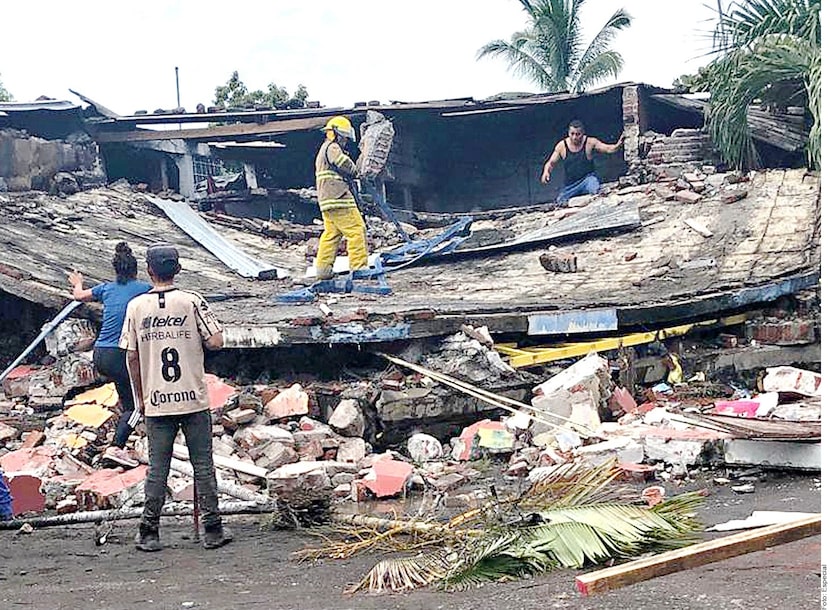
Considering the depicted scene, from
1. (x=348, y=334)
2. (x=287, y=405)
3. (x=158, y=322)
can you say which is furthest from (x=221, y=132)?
(x=158, y=322)

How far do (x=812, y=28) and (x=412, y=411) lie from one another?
743cm

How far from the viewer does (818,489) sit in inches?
192

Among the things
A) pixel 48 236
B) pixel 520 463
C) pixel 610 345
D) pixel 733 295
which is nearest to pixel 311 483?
pixel 520 463

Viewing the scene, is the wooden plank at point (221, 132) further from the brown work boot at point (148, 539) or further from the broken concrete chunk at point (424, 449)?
the brown work boot at point (148, 539)

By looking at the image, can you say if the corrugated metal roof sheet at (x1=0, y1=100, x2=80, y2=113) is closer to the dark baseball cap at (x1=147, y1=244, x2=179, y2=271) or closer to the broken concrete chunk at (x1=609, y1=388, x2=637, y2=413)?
the broken concrete chunk at (x1=609, y1=388, x2=637, y2=413)

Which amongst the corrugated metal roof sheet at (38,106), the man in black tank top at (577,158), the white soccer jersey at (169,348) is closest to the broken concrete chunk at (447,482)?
the white soccer jersey at (169,348)

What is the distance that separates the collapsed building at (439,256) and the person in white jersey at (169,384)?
0.69 m

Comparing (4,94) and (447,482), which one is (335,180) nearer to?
(447,482)

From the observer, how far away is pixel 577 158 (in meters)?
16.4

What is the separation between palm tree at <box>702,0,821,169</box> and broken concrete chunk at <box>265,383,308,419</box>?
22.2 ft

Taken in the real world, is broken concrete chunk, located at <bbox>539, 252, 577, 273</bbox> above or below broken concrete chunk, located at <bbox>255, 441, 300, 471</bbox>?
above

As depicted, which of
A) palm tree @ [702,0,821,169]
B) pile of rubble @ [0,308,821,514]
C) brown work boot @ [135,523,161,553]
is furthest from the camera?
palm tree @ [702,0,821,169]

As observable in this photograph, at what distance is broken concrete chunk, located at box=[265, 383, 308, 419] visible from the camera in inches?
268

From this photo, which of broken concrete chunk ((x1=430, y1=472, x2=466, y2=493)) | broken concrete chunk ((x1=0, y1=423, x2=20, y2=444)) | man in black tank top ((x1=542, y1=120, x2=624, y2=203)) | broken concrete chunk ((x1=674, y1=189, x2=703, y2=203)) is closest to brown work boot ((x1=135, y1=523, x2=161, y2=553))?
broken concrete chunk ((x1=430, y1=472, x2=466, y2=493))
